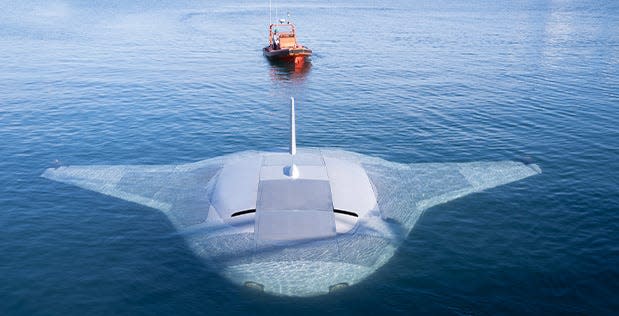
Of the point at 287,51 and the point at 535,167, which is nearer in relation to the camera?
the point at 535,167

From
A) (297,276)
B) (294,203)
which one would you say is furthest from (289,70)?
(297,276)

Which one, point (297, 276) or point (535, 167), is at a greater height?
point (535, 167)

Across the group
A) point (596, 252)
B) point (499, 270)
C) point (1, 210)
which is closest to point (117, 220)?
point (1, 210)

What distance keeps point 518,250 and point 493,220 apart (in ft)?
12.7

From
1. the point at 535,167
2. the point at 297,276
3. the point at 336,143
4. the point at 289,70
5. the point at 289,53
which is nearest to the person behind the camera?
the point at 297,276

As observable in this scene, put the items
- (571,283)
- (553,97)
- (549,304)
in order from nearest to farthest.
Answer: (549,304), (571,283), (553,97)

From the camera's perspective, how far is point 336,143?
48531mm

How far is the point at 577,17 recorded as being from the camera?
151375mm

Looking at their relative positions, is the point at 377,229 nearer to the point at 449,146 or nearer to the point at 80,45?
the point at 449,146

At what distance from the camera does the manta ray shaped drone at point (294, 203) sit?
24.9 meters

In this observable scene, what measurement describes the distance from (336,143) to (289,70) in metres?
39.8

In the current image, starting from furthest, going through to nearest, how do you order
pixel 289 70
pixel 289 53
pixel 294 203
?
pixel 289 53
pixel 289 70
pixel 294 203

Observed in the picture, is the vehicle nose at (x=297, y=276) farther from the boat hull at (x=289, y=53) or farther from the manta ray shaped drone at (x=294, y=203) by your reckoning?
the boat hull at (x=289, y=53)

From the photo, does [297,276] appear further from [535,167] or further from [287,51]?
[287,51]
